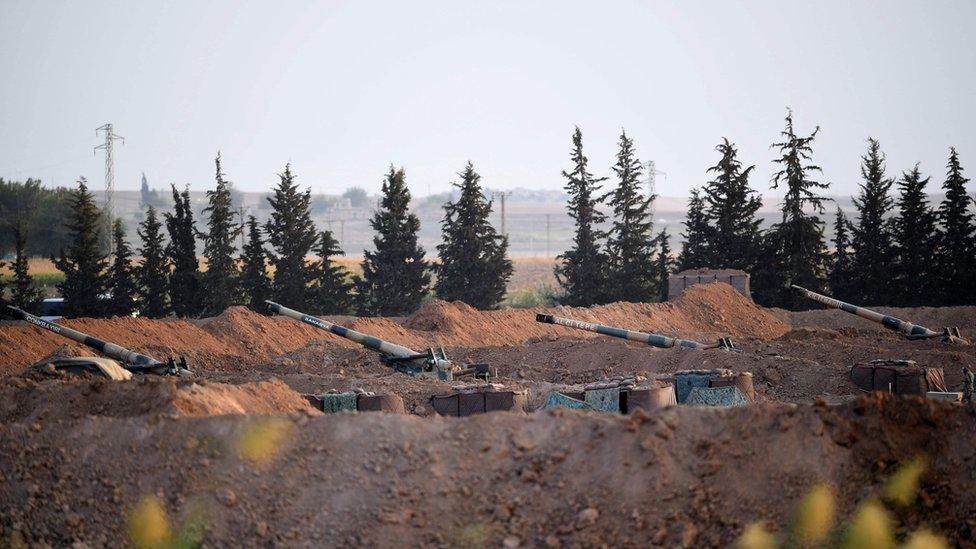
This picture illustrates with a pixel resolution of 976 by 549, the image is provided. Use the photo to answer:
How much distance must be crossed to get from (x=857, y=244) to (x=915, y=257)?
2.68m

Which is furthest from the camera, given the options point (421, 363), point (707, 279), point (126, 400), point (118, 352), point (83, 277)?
point (707, 279)

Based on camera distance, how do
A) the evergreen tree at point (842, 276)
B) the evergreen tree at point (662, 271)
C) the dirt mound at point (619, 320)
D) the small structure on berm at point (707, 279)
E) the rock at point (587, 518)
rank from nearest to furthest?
the rock at point (587, 518) < the dirt mound at point (619, 320) < the small structure on berm at point (707, 279) < the evergreen tree at point (842, 276) < the evergreen tree at point (662, 271)

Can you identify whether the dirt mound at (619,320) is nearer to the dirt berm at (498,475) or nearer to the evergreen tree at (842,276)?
the evergreen tree at (842,276)

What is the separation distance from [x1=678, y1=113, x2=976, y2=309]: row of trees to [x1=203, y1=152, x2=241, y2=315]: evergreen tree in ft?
72.4

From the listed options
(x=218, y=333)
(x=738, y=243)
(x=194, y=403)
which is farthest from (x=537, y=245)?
(x=194, y=403)

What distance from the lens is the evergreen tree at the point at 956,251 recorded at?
56500mm

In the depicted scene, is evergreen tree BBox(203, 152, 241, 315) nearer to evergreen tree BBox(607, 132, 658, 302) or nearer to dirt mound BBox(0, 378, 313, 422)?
evergreen tree BBox(607, 132, 658, 302)

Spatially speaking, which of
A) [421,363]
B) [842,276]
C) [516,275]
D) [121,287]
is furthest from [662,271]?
[516,275]

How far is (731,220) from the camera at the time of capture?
2365 inches

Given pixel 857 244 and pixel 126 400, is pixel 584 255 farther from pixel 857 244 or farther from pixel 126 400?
pixel 126 400

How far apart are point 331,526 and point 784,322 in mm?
40006

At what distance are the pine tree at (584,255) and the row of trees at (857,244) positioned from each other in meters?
5.08

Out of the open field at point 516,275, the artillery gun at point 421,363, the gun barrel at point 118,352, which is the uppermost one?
the open field at point 516,275

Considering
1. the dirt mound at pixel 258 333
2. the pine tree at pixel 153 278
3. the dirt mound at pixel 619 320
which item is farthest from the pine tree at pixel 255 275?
the dirt mound at pixel 258 333
